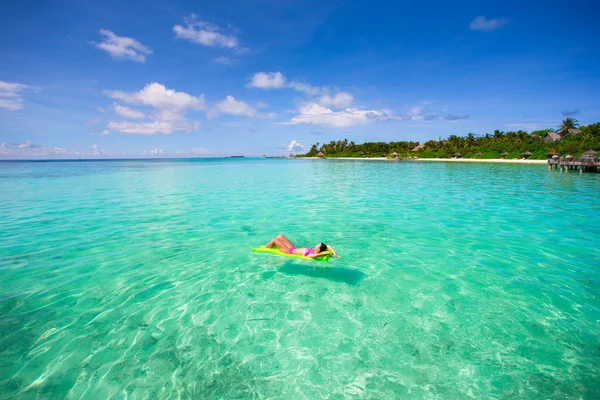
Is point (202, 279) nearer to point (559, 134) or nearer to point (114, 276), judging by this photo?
point (114, 276)

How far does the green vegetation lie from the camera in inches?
2273

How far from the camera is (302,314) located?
218 inches

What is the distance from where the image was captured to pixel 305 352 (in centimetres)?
452

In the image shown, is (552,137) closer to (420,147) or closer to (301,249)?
(420,147)

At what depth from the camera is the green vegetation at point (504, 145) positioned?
57.7 m

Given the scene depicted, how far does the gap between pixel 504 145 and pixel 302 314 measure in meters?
87.7

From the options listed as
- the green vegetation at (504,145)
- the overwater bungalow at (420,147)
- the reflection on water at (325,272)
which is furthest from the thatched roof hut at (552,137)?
the reflection on water at (325,272)

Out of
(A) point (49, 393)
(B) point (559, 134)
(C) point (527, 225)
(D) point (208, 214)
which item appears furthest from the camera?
(B) point (559, 134)

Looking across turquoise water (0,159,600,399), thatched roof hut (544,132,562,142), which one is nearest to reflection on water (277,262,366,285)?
turquoise water (0,159,600,399)

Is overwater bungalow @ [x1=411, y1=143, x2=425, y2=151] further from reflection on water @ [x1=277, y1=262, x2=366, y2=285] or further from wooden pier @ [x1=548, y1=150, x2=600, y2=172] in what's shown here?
reflection on water @ [x1=277, y1=262, x2=366, y2=285]

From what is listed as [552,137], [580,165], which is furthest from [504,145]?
[580,165]

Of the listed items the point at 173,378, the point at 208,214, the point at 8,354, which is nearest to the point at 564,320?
the point at 173,378

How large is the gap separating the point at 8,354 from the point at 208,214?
33.0 ft

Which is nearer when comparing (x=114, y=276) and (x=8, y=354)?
(x=8, y=354)
